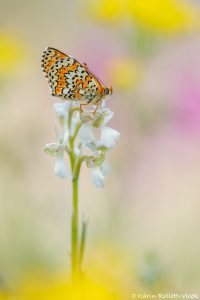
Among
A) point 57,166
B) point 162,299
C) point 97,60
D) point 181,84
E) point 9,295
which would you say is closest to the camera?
point 9,295

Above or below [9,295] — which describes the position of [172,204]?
below

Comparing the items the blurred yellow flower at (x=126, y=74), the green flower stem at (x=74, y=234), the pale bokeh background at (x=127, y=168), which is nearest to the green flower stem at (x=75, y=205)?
the green flower stem at (x=74, y=234)

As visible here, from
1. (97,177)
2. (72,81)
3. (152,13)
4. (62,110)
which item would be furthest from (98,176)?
(152,13)

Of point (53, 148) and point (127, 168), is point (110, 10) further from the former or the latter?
point (53, 148)

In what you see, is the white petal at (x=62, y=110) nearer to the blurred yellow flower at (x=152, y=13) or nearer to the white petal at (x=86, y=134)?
the white petal at (x=86, y=134)

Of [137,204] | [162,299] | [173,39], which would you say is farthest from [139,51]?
[162,299]

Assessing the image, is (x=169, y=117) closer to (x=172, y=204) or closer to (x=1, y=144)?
(x=1, y=144)
